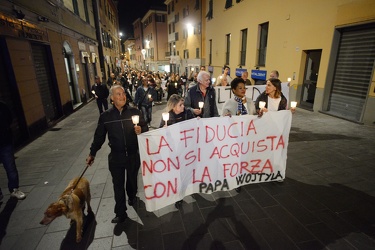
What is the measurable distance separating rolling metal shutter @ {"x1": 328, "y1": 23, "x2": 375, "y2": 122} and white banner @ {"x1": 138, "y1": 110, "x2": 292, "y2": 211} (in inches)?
247

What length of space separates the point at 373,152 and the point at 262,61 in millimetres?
10322

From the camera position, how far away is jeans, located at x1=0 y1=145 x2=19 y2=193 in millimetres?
3922

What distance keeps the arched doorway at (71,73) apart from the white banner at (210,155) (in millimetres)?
10828

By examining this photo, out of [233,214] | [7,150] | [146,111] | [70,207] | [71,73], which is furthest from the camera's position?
[71,73]

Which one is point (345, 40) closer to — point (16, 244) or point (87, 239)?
point (87, 239)

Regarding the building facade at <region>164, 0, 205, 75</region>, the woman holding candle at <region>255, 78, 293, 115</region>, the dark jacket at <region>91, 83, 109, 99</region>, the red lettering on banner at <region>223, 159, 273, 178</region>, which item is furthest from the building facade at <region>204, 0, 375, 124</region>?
the building facade at <region>164, 0, 205, 75</region>

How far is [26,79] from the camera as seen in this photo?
7.39m

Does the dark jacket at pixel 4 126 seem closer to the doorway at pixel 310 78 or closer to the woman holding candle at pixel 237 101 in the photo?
the woman holding candle at pixel 237 101

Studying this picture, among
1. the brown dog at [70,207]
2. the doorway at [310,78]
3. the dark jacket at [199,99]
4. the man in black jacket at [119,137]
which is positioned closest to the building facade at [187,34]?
the doorway at [310,78]

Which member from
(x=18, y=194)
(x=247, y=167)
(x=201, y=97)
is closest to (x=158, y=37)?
Answer: (x=201, y=97)

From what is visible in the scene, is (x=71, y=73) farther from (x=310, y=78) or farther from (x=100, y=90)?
(x=310, y=78)

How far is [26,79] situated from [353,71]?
12009 millimetres

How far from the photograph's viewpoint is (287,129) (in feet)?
12.7

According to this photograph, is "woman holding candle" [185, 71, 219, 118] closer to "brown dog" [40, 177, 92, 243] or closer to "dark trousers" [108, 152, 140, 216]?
"dark trousers" [108, 152, 140, 216]
